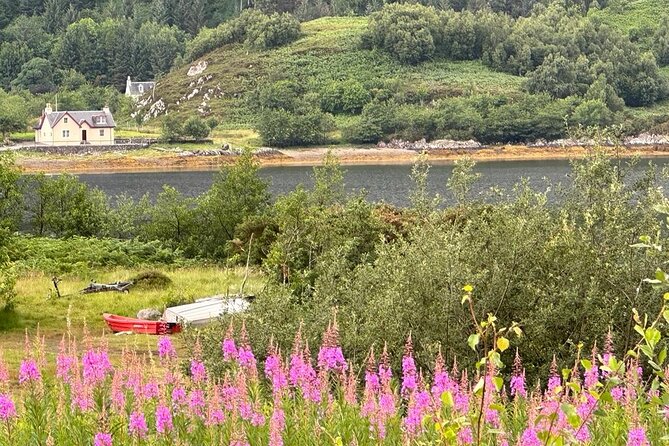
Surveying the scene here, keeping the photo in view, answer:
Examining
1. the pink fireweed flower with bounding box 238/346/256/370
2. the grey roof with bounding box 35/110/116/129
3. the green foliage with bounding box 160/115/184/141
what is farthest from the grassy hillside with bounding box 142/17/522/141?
the pink fireweed flower with bounding box 238/346/256/370

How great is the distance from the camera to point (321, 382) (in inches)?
305

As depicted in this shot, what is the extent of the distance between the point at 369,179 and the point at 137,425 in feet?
291

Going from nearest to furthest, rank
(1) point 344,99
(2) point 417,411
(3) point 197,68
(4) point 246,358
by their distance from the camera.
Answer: (2) point 417,411, (4) point 246,358, (1) point 344,99, (3) point 197,68

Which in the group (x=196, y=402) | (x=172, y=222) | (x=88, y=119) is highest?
(x=196, y=402)

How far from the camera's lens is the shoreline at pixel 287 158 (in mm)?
123188

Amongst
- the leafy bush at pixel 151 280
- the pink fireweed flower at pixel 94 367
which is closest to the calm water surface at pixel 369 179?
the leafy bush at pixel 151 280

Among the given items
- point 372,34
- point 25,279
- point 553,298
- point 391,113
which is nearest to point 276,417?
point 553,298

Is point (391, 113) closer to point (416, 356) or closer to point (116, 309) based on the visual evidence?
point (116, 309)

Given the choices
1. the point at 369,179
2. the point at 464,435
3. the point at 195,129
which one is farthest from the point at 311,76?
the point at 464,435

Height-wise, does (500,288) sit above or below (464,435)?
below

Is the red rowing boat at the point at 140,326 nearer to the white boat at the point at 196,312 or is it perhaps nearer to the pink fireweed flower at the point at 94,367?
the white boat at the point at 196,312

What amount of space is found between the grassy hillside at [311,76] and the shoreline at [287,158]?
Answer: 94.7ft

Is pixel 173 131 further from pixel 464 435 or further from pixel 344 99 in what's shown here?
pixel 464 435

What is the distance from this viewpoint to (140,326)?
24.0 meters
